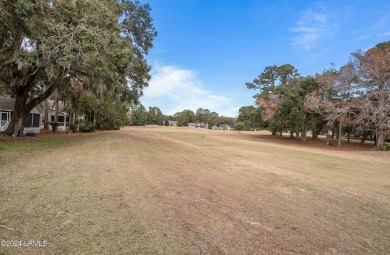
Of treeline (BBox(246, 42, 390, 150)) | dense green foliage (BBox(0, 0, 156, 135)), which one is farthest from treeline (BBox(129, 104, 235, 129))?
dense green foliage (BBox(0, 0, 156, 135))

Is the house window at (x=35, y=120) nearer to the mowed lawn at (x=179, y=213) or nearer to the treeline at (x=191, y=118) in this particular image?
the mowed lawn at (x=179, y=213)

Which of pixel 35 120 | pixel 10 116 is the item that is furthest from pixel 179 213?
pixel 35 120

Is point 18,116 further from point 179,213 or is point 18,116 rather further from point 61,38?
point 179,213

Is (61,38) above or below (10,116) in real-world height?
above

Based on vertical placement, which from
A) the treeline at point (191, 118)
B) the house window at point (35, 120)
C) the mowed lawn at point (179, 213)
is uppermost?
the treeline at point (191, 118)

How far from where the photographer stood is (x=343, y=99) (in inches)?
969

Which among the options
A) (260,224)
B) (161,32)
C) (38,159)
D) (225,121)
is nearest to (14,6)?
(38,159)

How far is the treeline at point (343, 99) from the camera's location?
20.7m

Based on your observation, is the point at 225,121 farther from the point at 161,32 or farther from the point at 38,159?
the point at 38,159

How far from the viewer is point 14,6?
8.81 metres

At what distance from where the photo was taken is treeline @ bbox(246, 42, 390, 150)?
20734mm

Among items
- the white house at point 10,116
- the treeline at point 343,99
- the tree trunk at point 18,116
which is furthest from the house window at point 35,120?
the treeline at point 343,99

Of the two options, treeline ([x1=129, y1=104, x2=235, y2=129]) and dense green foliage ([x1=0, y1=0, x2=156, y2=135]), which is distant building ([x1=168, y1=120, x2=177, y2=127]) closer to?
treeline ([x1=129, y1=104, x2=235, y2=129])

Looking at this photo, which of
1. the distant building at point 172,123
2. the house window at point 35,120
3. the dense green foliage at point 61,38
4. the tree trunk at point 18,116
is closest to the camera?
the dense green foliage at point 61,38
